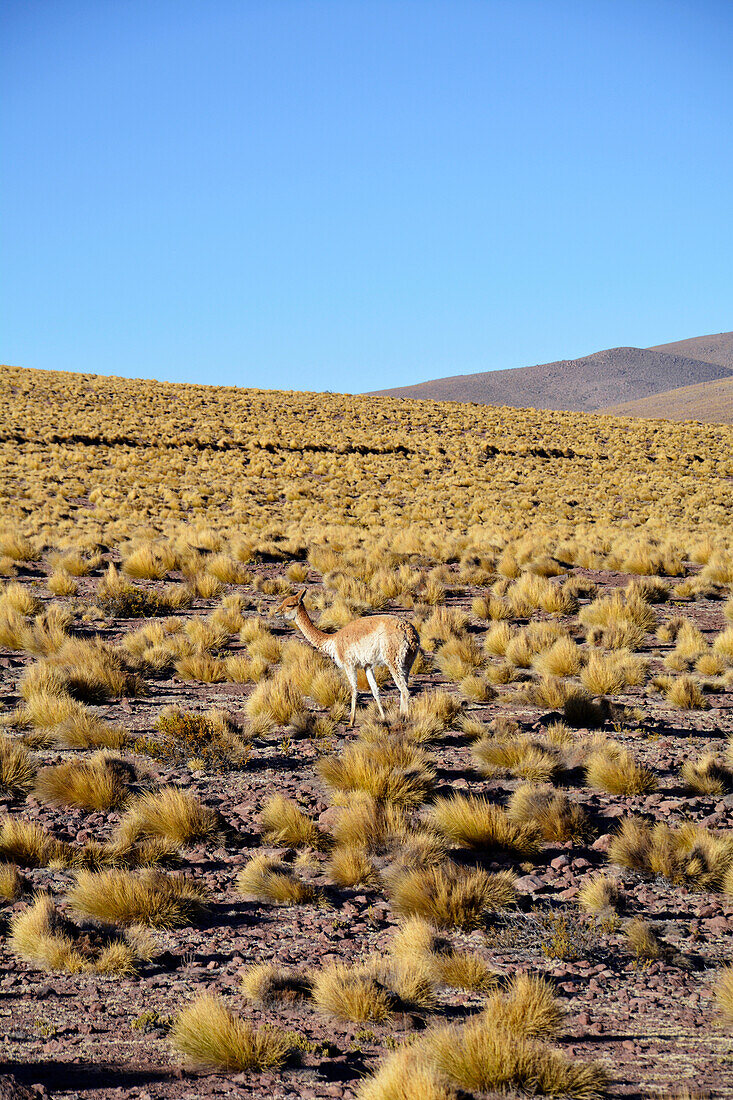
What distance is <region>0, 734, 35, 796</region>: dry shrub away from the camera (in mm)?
6492

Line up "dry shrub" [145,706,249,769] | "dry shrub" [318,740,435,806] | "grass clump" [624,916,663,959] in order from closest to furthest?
1. "grass clump" [624,916,663,959]
2. "dry shrub" [318,740,435,806]
3. "dry shrub" [145,706,249,769]

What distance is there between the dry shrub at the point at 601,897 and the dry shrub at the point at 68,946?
8.65ft

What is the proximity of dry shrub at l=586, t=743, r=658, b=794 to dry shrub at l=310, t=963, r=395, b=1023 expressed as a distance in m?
3.43

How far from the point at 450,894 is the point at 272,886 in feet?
3.74

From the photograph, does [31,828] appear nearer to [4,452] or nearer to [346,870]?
[346,870]

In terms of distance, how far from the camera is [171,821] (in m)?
5.77

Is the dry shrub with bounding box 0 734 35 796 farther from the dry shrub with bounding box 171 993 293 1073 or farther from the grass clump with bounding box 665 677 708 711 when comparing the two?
the grass clump with bounding box 665 677 708 711

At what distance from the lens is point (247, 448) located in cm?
4162

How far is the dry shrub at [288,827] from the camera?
18.7ft

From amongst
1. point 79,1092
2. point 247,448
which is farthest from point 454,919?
point 247,448

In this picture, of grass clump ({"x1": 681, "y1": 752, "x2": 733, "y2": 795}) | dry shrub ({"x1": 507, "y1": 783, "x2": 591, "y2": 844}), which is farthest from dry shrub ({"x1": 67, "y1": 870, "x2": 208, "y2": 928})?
grass clump ({"x1": 681, "y1": 752, "x2": 733, "y2": 795})

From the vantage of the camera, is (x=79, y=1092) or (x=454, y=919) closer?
(x=79, y=1092)

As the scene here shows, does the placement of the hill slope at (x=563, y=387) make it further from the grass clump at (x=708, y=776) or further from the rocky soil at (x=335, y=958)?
the rocky soil at (x=335, y=958)

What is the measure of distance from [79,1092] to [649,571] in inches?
672
